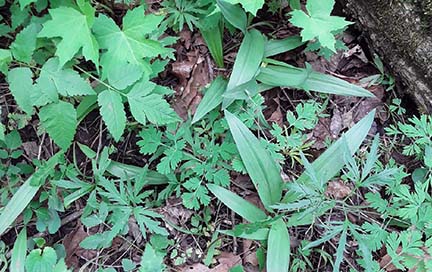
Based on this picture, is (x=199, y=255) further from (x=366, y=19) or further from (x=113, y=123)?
(x=366, y=19)

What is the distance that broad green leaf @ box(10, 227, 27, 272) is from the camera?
1.88 m

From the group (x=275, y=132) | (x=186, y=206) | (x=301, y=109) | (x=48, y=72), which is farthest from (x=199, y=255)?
Result: (x=48, y=72)

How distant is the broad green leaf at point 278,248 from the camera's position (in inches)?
70.8

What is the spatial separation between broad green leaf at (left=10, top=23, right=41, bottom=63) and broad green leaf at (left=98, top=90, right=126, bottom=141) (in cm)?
29

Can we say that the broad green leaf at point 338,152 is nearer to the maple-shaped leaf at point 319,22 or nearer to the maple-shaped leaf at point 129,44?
the maple-shaped leaf at point 319,22

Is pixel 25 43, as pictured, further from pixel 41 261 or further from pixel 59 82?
pixel 41 261

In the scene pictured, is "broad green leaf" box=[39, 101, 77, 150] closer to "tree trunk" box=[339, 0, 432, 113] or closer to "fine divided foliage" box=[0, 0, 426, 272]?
"fine divided foliage" box=[0, 0, 426, 272]

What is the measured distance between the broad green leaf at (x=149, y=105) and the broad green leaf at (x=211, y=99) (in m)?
0.24

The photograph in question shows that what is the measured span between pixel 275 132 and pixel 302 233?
0.42m

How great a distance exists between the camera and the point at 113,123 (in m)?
1.70

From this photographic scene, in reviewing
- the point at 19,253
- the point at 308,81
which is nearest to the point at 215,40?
the point at 308,81

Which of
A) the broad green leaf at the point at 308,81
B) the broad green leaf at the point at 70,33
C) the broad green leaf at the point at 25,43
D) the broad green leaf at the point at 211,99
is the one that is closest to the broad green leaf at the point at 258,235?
the broad green leaf at the point at 211,99

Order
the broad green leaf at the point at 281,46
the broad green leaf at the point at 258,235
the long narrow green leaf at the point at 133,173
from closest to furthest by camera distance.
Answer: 1. the broad green leaf at the point at 258,235
2. the long narrow green leaf at the point at 133,173
3. the broad green leaf at the point at 281,46

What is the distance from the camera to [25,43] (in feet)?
5.56
